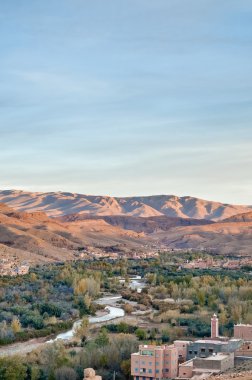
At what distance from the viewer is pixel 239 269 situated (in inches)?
3219

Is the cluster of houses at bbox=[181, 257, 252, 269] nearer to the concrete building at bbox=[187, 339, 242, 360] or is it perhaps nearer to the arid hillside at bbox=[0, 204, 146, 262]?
the arid hillside at bbox=[0, 204, 146, 262]

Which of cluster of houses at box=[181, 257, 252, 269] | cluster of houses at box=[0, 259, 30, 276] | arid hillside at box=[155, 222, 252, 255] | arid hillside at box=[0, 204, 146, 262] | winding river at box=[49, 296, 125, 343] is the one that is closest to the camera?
winding river at box=[49, 296, 125, 343]

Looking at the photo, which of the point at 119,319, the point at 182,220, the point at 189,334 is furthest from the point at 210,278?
the point at 182,220

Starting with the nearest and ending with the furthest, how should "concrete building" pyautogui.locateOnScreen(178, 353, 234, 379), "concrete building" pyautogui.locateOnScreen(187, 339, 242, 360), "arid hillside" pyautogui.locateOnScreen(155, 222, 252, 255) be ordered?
"concrete building" pyautogui.locateOnScreen(178, 353, 234, 379) → "concrete building" pyautogui.locateOnScreen(187, 339, 242, 360) → "arid hillside" pyautogui.locateOnScreen(155, 222, 252, 255)

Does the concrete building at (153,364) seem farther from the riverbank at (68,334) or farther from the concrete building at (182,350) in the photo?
the riverbank at (68,334)

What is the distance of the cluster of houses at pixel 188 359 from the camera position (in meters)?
27.4

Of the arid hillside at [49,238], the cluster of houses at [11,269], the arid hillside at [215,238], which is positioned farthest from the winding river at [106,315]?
the arid hillside at [215,238]

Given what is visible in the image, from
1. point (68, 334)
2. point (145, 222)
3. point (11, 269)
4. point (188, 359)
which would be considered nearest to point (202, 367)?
point (188, 359)

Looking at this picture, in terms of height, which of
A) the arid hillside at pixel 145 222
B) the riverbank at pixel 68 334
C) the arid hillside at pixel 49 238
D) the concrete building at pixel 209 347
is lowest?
the riverbank at pixel 68 334

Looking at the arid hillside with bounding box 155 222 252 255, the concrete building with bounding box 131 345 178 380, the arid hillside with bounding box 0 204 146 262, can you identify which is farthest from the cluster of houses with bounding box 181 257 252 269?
the concrete building with bounding box 131 345 178 380

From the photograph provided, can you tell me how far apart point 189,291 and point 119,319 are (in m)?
10.5

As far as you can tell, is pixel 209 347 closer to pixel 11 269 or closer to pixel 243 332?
pixel 243 332

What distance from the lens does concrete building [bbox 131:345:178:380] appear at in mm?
28828

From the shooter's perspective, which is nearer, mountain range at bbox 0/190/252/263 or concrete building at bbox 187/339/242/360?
concrete building at bbox 187/339/242/360
